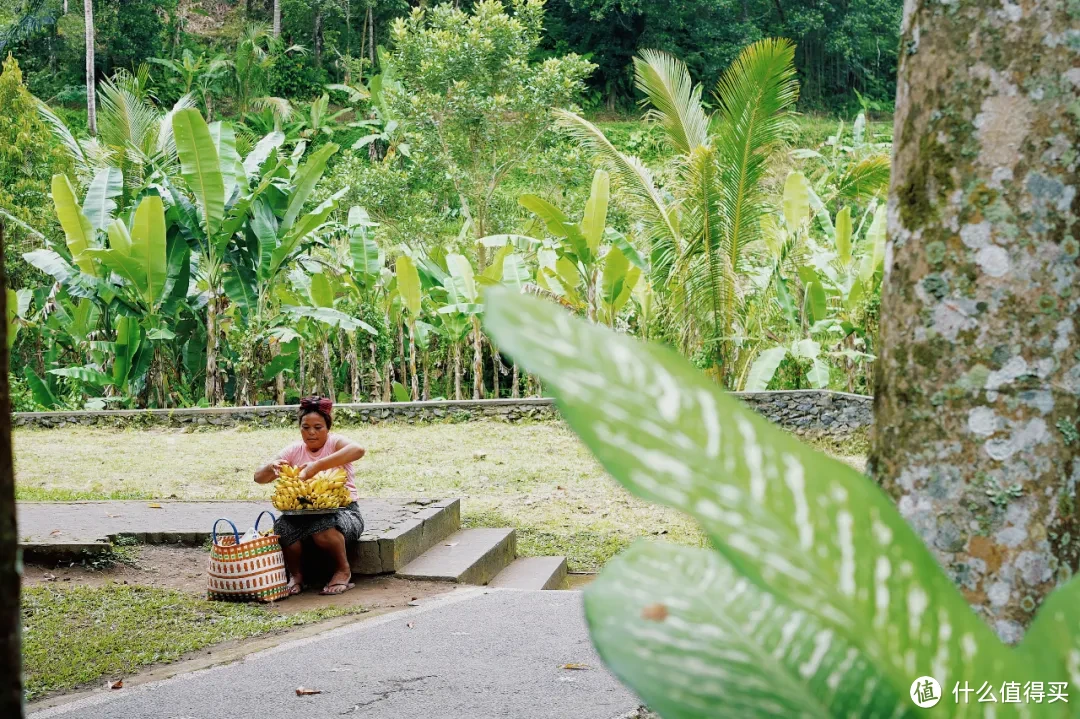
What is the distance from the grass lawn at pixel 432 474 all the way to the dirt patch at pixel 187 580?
1.20 meters

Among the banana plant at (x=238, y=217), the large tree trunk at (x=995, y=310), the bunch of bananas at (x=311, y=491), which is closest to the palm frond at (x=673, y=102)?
the banana plant at (x=238, y=217)

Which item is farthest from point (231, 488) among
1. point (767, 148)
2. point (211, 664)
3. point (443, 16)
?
point (443, 16)

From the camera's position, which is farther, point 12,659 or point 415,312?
point 415,312

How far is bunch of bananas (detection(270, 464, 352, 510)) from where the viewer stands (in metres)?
5.26

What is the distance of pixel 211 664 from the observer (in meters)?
3.89

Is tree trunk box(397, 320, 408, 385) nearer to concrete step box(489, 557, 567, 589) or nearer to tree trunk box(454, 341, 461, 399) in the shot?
tree trunk box(454, 341, 461, 399)

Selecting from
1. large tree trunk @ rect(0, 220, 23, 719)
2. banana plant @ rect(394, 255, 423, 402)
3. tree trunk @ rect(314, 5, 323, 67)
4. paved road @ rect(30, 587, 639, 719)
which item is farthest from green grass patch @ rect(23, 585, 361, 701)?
tree trunk @ rect(314, 5, 323, 67)

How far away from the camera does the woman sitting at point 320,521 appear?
5277 millimetres

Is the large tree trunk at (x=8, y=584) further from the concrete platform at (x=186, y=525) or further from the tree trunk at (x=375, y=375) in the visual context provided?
the tree trunk at (x=375, y=375)

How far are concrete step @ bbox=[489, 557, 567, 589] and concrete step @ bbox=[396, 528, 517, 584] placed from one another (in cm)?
8

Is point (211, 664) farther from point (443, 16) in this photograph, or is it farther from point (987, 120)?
point (443, 16)

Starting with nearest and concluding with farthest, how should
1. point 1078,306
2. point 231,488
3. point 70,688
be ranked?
point 1078,306, point 70,688, point 231,488

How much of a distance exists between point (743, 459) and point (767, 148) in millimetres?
8860

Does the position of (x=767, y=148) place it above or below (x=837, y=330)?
above
